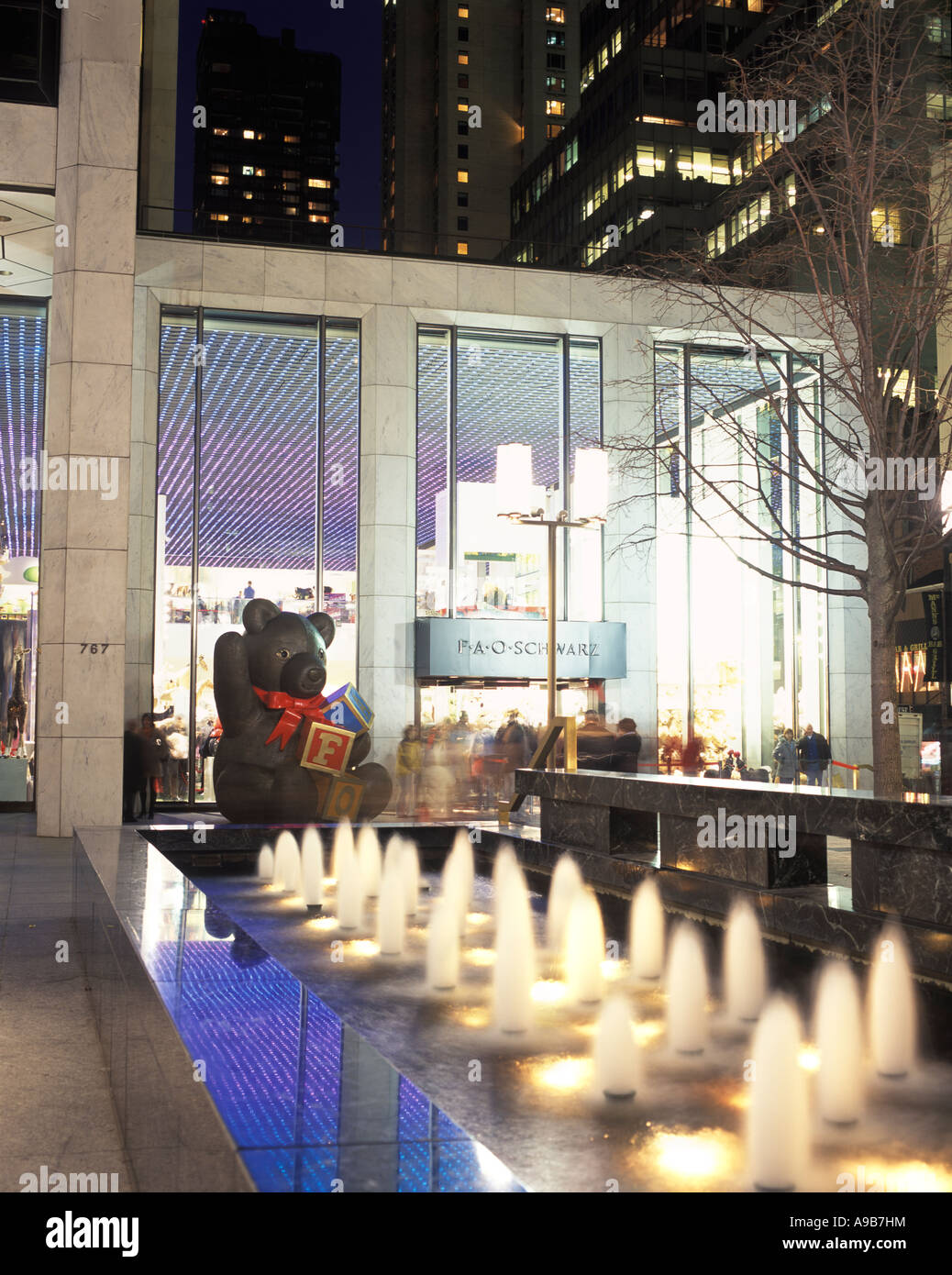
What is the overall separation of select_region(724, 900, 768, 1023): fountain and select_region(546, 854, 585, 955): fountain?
1218 mm

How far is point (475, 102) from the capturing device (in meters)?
102

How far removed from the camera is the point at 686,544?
23.2m

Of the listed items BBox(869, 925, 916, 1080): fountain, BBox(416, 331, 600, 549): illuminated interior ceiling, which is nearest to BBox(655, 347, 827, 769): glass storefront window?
BBox(416, 331, 600, 549): illuminated interior ceiling

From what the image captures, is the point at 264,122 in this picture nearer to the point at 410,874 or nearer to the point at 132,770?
the point at 132,770

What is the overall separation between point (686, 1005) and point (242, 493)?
56.4 ft

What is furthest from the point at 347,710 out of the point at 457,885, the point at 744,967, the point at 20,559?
the point at 20,559

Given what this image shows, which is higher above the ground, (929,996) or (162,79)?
(162,79)

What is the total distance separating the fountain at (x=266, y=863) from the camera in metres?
10.5

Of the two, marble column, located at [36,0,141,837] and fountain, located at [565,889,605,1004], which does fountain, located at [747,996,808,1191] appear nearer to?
fountain, located at [565,889,605,1004]

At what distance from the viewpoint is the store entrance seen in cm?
1716

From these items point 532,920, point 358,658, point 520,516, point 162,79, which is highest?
point 162,79
